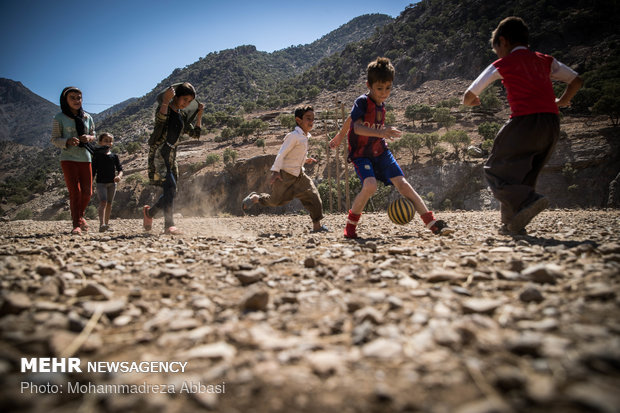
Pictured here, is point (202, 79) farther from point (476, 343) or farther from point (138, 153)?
point (476, 343)

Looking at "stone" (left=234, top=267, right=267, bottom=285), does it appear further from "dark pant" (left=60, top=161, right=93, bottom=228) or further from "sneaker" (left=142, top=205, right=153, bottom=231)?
"dark pant" (left=60, top=161, right=93, bottom=228)

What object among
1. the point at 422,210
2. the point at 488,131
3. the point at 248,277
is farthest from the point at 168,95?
the point at 488,131

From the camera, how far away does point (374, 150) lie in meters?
4.17

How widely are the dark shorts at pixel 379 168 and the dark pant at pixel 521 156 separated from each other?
3.91 feet

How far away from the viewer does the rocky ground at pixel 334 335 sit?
0.85 m

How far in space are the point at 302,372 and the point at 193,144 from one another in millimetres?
50205

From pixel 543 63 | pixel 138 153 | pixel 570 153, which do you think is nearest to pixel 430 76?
pixel 570 153

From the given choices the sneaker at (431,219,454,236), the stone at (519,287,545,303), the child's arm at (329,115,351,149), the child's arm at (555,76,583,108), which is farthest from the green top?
the child's arm at (555,76,583,108)

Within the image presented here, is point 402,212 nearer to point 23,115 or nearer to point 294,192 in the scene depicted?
point 294,192

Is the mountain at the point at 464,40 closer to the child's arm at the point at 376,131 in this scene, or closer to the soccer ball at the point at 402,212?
the soccer ball at the point at 402,212

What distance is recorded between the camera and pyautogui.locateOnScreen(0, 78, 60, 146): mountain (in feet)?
427

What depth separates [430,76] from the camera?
218 feet

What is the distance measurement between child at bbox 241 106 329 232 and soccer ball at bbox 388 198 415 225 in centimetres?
133

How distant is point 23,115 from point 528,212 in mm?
204010
